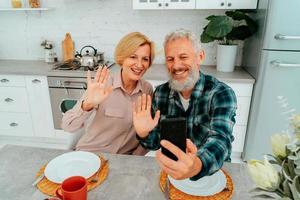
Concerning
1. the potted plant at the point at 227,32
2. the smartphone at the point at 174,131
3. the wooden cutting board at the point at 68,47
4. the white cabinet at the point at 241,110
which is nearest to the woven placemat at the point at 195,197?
the smartphone at the point at 174,131

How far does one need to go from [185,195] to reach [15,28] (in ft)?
10.1

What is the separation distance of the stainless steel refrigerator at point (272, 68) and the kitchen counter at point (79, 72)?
15cm

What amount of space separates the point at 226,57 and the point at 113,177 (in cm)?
180

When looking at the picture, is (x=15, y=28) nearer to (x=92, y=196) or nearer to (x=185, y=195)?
(x=92, y=196)

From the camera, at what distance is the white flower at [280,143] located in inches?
20.4

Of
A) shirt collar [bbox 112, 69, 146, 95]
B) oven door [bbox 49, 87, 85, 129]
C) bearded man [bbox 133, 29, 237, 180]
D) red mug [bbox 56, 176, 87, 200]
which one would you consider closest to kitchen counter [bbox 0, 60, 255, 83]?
oven door [bbox 49, 87, 85, 129]

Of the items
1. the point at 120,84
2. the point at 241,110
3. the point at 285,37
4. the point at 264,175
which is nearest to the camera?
the point at 264,175

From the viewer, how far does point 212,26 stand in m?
2.15

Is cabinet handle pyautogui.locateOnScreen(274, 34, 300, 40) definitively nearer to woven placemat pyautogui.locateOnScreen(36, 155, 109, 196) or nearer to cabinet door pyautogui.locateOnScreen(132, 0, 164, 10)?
cabinet door pyautogui.locateOnScreen(132, 0, 164, 10)

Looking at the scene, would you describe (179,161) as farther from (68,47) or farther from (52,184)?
(68,47)

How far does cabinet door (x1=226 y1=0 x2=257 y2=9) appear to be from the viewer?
7.20ft

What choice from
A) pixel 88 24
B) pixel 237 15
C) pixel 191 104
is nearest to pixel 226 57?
pixel 237 15

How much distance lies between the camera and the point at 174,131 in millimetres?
738

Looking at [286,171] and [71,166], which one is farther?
[71,166]
